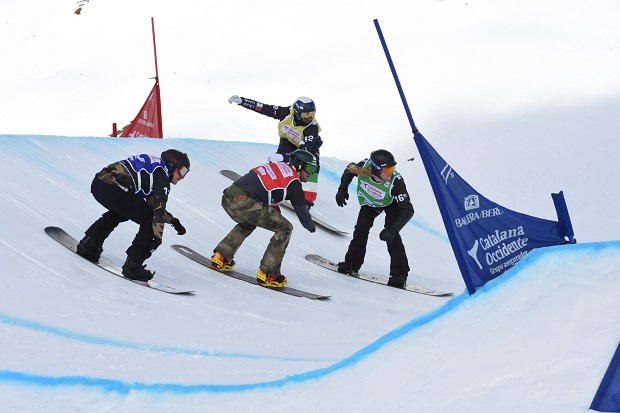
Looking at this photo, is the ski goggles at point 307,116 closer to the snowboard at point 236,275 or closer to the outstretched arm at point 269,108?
the outstretched arm at point 269,108

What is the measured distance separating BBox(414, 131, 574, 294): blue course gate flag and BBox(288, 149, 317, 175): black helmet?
2897mm

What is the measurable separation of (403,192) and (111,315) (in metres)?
3.47

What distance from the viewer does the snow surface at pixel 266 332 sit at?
11.2ft

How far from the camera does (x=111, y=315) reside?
18.8 feet

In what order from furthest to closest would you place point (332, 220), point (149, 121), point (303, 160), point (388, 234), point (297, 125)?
point (149, 121) < point (332, 220) < point (297, 125) < point (388, 234) < point (303, 160)

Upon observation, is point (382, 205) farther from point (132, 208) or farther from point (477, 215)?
point (477, 215)

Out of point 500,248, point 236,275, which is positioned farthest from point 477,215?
point 236,275

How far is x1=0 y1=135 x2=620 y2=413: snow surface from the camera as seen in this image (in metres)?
3.42

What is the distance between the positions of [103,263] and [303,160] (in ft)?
6.18

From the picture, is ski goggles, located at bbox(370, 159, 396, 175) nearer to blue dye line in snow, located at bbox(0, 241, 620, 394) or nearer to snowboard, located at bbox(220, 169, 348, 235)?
snowboard, located at bbox(220, 169, 348, 235)

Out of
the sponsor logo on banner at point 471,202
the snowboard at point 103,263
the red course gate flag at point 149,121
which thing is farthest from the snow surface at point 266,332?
the red course gate flag at point 149,121

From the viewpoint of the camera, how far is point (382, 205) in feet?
27.8

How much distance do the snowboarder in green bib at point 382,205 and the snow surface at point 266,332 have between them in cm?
25

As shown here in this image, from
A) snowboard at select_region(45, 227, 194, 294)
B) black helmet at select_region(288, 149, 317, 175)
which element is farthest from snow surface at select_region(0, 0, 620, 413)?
black helmet at select_region(288, 149, 317, 175)
